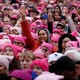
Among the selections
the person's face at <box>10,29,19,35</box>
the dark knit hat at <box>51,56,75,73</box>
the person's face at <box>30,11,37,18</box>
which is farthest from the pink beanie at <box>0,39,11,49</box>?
the person's face at <box>30,11,37,18</box>

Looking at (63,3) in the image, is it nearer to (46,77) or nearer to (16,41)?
(16,41)

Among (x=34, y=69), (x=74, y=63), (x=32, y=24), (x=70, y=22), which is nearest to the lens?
(x=74, y=63)

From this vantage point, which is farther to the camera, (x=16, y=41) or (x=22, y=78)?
(x=16, y=41)

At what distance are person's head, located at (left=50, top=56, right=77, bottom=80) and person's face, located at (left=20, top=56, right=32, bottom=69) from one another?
66.7 inches

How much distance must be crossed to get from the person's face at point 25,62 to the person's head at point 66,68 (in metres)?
1.69

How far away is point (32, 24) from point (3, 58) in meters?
5.38

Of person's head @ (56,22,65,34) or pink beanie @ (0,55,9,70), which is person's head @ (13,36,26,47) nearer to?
pink beanie @ (0,55,9,70)

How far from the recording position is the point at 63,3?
63.5 ft

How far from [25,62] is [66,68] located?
2.00 metres

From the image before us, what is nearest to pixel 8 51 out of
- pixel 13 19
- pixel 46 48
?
pixel 46 48

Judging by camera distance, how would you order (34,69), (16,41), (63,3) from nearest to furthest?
1. (34,69)
2. (16,41)
3. (63,3)

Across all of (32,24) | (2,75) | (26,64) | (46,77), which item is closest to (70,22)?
(32,24)

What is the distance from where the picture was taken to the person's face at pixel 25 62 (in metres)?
7.41

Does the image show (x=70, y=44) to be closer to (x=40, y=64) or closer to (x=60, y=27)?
(x=40, y=64)
